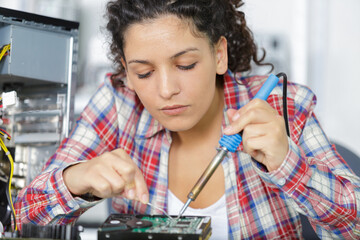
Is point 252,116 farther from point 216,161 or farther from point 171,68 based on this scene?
point 171,68

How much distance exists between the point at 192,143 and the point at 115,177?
19.9 inches

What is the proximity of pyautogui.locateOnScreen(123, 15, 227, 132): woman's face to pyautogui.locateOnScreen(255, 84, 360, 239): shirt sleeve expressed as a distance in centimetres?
24

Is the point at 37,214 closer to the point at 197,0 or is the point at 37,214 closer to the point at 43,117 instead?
the point at 43,117

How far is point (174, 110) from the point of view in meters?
1.04

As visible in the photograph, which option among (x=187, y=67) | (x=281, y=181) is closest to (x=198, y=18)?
(x=187, y=67)

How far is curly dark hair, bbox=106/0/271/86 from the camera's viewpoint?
105cm

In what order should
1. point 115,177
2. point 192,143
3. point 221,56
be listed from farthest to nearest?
point 192,143 → point 221,56 → point 115,177

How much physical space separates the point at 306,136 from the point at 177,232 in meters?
0.61

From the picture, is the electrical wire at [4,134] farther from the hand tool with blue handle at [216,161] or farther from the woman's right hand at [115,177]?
the hand tool with blue handle at [216,161]

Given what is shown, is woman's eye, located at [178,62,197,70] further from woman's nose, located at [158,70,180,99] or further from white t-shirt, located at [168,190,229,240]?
white t-shirt, located at [168,190,229,240]

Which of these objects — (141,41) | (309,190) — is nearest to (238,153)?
(309,190)

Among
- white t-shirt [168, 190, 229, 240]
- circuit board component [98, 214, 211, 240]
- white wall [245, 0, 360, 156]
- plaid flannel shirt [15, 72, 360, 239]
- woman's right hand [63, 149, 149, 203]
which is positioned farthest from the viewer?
white wall [245, 0, 360, 156]

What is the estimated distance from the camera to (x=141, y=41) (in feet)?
3.35

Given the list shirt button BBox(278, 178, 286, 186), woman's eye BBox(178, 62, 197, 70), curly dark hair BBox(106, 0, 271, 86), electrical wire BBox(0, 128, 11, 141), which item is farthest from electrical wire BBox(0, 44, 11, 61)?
shirt button BBox(278, 178, 286, 186)
